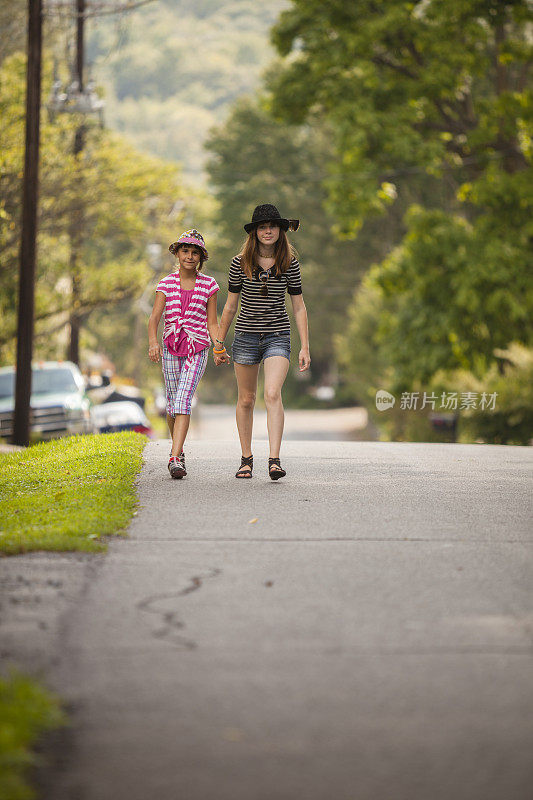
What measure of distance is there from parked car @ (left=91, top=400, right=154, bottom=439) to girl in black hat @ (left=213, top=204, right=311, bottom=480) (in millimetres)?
11891

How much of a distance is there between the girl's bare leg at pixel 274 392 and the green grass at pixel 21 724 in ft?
17.0

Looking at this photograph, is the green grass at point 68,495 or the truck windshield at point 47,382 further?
the truck windshield at point 47,382

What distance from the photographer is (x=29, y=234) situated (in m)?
17.9

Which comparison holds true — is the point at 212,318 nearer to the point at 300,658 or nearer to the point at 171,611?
the point at 171,611

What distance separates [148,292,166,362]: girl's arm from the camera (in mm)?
9023

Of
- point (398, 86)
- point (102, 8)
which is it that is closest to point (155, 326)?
point (398, 86)

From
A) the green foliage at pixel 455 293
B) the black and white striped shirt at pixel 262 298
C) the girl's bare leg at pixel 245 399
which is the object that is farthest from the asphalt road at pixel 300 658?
the green foliage at pixel 455 293

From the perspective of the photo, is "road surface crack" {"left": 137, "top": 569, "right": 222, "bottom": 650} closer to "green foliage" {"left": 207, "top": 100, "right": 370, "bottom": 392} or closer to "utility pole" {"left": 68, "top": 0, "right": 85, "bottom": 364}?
"utility pole" {"left": 68, "top": 0, "right": 85, "bottom": 364}

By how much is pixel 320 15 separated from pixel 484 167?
4.55m

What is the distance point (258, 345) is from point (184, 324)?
0.64m

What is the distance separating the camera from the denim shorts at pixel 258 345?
9.00m

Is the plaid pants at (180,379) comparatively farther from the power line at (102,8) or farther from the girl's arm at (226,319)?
the power line at (102,8)

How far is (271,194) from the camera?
65000mm

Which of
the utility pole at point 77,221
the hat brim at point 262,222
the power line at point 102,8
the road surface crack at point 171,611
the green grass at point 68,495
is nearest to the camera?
the road surface crack at point 171,611
